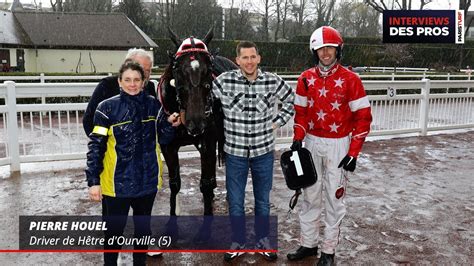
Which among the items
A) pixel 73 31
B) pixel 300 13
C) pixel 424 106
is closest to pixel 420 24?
pixel 424 106

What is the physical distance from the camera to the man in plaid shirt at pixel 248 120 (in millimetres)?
3445

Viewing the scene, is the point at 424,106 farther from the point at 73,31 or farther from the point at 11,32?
the point at 11,32

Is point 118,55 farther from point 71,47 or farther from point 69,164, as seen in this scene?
point 69,164

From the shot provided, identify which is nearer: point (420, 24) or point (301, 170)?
point (301, 170)

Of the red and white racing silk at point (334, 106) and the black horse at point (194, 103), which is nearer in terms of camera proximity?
the black horse at point (194, 103)

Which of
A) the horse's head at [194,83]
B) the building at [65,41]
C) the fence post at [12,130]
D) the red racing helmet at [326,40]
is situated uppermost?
the building at [65,41]

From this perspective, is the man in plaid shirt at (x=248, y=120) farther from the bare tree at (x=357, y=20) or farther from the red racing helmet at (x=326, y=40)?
the bare tree at (x=357, y=20)

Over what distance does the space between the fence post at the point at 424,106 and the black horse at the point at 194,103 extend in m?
6.81

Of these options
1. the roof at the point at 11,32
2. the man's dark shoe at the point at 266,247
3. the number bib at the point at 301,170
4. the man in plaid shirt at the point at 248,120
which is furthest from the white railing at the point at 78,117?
the roof at the point at 11,32

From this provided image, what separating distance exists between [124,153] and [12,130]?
4333 mm

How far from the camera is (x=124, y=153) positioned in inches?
116

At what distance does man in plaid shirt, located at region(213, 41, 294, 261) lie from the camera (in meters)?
3.45

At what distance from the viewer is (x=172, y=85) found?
3.77 meters

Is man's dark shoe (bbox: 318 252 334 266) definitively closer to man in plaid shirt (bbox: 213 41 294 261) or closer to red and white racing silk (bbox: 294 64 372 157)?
man in plaid shirt (bbox: 213 41 294 261)
